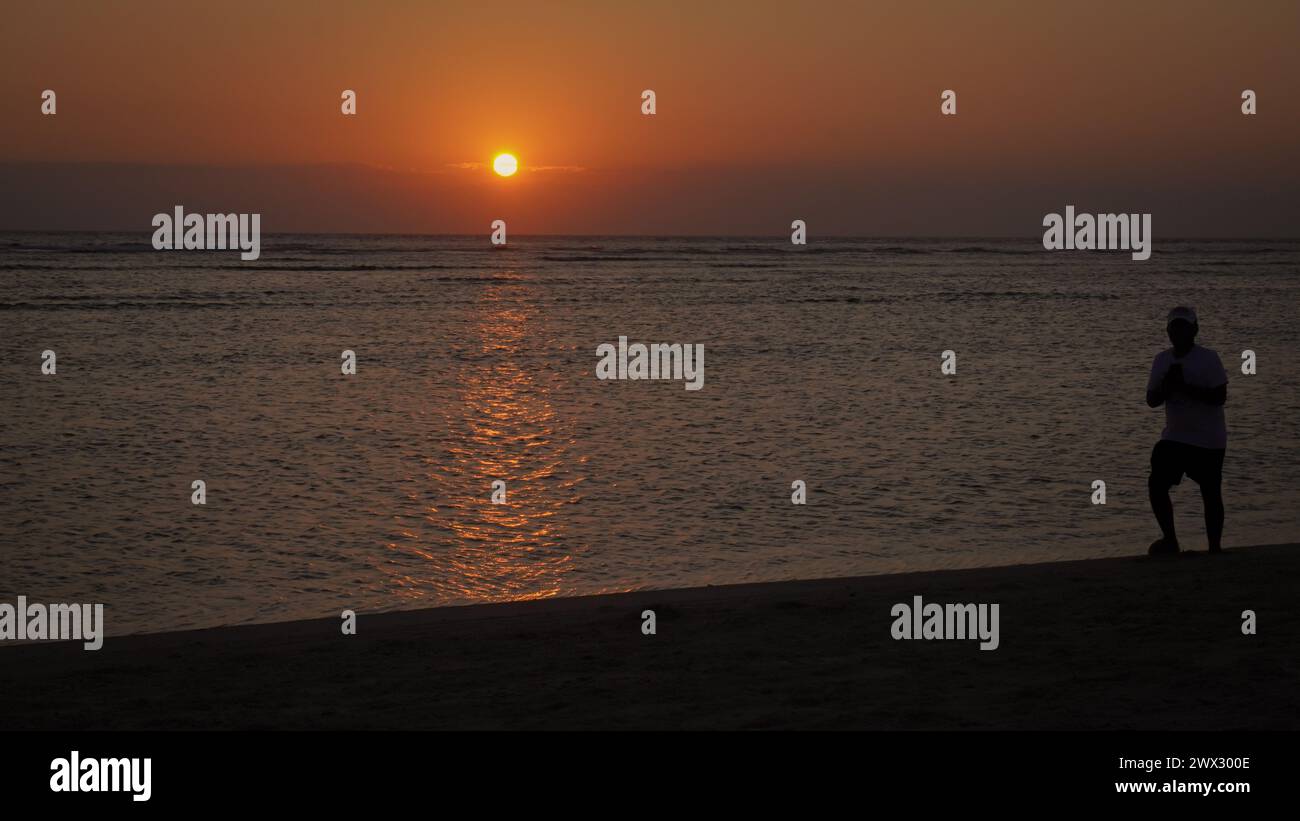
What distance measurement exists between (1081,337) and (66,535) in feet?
102

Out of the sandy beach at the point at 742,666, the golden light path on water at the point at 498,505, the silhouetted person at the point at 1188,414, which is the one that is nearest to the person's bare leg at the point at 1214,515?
the silhouetted person at the point at 1188,414

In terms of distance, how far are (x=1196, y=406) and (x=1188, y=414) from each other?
81mm

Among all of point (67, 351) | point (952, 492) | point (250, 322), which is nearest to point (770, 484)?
point (952, 492)

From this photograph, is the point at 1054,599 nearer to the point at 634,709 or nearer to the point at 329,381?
the point at 634,709

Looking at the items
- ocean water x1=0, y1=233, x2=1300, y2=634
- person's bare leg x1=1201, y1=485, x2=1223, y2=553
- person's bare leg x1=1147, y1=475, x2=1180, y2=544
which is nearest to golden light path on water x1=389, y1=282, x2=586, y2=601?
ocean water x1=0, y1=233, x2=1300, y2=634

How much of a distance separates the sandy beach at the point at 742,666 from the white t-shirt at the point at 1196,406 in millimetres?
941

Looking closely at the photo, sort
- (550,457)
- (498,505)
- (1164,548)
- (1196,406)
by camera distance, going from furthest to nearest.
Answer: (550,457)
(498,505)
(1164,548)
(1196,406)

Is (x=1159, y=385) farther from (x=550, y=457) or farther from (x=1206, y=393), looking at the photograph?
(x=550, y=457)

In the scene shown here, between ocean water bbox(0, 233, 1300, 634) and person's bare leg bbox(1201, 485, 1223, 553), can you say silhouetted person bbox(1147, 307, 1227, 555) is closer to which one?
person's bare leg bbox(1201, 485, 1223, 553)

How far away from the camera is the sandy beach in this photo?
5715 mm

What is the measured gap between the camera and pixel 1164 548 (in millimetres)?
9328

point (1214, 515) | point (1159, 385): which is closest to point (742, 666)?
point (1159, 385)

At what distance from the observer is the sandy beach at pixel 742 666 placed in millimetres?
5715

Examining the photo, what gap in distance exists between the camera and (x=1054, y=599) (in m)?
7.89
